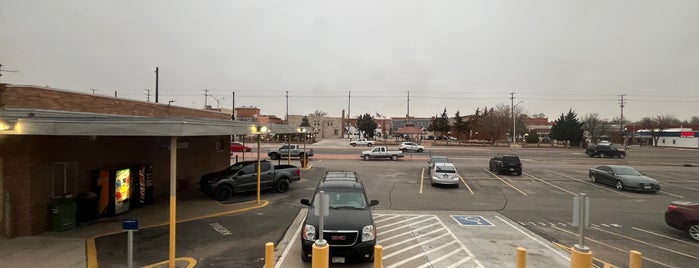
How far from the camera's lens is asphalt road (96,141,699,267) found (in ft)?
28.0

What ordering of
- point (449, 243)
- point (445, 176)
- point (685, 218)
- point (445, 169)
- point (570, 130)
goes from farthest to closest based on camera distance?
point (570, 130) → point (445, 169) → point (445, 176) → point (685, 218) → point (449, 243)

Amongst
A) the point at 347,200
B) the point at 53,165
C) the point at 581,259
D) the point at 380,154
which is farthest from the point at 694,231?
the point at 380,154

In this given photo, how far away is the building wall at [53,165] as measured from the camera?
29.3 feet

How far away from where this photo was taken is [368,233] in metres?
7.62

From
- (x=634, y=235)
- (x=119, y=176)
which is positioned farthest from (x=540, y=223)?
(x=119, y=176)

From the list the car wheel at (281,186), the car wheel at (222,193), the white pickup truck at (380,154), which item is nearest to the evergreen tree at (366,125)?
the white pickup truck at (380,154)

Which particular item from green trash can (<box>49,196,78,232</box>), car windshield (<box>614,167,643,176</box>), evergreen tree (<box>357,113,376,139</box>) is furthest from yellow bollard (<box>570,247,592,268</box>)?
evergreen tree (<box>357,113,376,139</box>)

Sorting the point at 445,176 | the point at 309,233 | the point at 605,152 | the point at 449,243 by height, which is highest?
the point at 605,152

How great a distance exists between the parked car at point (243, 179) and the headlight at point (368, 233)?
9.08m

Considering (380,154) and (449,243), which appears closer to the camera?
(449,243)

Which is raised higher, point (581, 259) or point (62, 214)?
point (581, 259)

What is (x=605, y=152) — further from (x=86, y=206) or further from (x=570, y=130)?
(x=86, y=206)

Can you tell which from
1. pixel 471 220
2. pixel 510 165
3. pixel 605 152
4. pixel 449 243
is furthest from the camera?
pixel 605 152

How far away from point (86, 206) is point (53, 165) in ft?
5.33
